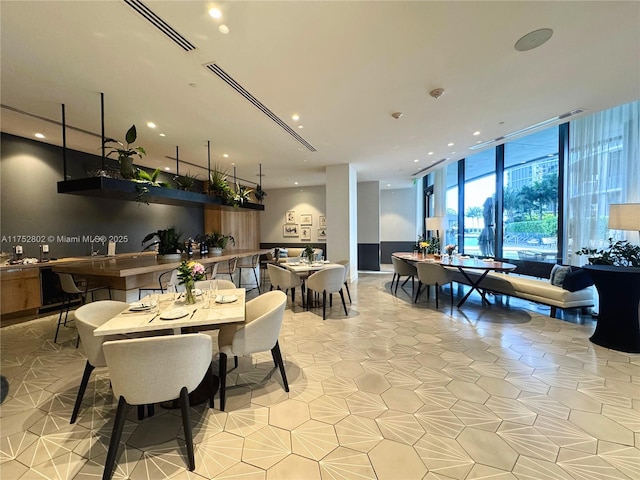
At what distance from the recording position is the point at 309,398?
7.73 feet

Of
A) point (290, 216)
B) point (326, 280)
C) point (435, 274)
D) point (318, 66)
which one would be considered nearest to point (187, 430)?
point (326, 280)

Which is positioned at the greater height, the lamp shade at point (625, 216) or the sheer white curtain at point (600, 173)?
the sheer white curtain at point (600, 173)

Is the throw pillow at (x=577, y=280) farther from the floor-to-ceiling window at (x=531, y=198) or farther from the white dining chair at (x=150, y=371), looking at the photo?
the white dining chair at (x=150, y=371)

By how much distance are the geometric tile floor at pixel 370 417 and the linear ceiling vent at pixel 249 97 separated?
124 inches

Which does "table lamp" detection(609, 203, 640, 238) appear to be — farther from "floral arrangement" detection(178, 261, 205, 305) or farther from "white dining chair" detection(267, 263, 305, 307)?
"floral arrangement" detection(178, 261, 205, 305)

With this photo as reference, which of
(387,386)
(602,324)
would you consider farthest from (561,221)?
(387,386)

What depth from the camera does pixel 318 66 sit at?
9.14ft

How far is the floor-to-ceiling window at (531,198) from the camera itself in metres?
5.28

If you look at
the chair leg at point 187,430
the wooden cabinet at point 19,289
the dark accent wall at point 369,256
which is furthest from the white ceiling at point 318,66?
the dark accent wall at point 369,256

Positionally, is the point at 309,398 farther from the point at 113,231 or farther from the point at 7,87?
the point at 113,231

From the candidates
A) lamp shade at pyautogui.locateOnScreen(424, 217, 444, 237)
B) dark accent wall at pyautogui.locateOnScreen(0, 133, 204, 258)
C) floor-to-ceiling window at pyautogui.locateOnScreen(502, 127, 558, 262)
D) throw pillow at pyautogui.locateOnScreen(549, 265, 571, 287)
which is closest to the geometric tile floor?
throw pillow at pyautogui.locateOnScreen(549, 265, 571, 287)

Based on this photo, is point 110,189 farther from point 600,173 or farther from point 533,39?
point 600,173

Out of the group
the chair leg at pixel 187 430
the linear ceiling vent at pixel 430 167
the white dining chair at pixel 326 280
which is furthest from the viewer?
the linear ceiling vent at pixel 430 167

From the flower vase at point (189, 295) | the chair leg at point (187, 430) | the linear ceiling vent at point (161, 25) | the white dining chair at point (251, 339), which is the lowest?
the chair leg at point (187, 430)
